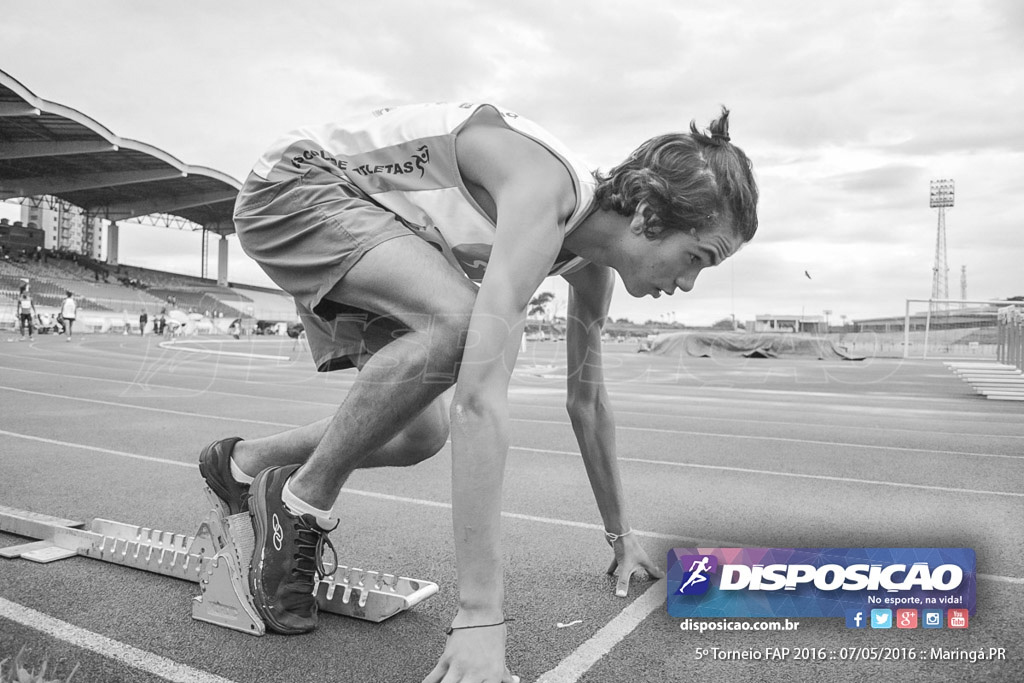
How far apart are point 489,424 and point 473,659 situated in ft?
1.58

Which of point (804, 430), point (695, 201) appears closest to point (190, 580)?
point (695, 201)

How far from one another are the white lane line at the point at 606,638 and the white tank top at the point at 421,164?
3.43ft

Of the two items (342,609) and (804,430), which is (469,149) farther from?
(804,430)

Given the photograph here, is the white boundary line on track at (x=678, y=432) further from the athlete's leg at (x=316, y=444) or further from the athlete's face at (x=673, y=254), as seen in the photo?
the athlete's face at (x=673, y=254)

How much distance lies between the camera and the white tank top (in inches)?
82.2

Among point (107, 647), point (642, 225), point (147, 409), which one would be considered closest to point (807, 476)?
point (642, 225)

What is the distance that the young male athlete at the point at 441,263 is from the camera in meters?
1.67

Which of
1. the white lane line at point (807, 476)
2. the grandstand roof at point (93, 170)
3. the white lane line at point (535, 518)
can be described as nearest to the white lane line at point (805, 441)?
the white lane line at point (807, 476)

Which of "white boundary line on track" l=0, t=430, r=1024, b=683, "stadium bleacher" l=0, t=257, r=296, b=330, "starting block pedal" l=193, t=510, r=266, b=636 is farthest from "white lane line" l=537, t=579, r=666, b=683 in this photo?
"stadium bleacher" l=0, t=257, r=296, b=330

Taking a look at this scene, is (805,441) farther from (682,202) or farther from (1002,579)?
(682,202)

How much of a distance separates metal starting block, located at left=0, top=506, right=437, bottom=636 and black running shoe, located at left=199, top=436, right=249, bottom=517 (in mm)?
50

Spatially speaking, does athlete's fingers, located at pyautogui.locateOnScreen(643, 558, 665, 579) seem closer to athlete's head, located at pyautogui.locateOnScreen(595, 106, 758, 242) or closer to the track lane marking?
athlete's head, located at pyautogui.locateOnScreen(595, 106, 758, 242)

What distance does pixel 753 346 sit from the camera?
2902cm

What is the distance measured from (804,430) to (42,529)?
6364 mm
